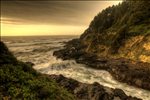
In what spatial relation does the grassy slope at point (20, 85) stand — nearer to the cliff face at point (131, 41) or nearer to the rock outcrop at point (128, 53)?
the rock outcrop at point (128, 53)

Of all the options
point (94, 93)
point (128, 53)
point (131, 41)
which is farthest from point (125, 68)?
point (94, 93)

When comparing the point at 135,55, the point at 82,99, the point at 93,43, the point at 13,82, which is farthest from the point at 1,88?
the point at 93,43

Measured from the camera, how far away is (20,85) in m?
12.3

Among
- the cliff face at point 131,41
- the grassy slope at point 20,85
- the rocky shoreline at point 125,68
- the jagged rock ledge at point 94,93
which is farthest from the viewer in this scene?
the cliff face at point 131,41

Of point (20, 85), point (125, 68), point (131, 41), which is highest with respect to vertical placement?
point (131, 41)

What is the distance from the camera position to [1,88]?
39.0 feet

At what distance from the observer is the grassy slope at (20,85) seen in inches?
464

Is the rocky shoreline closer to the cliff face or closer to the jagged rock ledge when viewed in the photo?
the cliff face

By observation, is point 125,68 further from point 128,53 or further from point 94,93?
point 94,93

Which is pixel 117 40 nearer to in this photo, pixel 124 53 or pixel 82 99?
pixel 124 53

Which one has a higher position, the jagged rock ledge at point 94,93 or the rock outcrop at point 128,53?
the rock outcrop at point 128,53

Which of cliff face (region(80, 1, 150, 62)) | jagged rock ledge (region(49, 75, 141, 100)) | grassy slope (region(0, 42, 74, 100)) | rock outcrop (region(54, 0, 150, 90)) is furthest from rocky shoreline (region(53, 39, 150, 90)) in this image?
grassy slope (region(0, 42, 74, 100))

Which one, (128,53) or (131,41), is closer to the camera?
(128,53)

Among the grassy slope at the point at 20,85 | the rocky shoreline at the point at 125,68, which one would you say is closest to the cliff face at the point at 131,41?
the rocky shoreline at the point at 125,68
